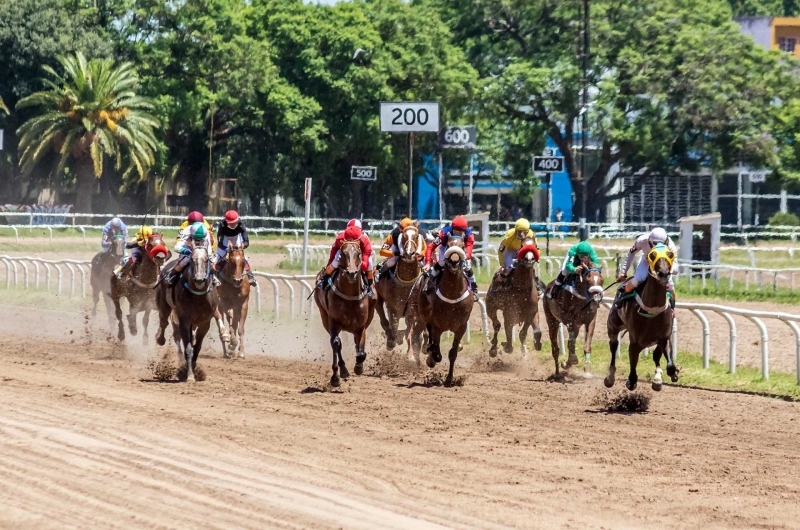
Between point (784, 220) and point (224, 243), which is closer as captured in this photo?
point (224, 243)

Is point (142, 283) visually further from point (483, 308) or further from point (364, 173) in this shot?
point (364, 173)

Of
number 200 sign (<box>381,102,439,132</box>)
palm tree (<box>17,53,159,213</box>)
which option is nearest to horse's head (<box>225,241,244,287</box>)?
number 200 sign (<box>381,102,439,132</box>)

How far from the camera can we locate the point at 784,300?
898 inches

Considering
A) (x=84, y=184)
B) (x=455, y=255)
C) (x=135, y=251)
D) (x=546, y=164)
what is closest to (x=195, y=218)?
(x=135, y=251)

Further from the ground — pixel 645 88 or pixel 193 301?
pixel 645 88

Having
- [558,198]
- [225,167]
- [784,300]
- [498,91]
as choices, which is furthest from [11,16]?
[784,300]

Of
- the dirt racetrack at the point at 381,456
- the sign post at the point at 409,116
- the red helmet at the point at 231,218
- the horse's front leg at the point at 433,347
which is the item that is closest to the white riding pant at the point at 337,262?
the dirt racetrack at the point at 381,456

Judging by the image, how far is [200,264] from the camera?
45.3 ft

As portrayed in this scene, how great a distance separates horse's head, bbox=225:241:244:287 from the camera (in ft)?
55.6

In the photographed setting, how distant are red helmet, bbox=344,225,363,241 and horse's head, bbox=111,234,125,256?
7.82 m

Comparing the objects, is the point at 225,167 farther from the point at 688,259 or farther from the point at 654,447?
the point at 654,447

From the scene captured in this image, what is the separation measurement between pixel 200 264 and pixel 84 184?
116ft

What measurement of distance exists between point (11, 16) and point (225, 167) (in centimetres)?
1020

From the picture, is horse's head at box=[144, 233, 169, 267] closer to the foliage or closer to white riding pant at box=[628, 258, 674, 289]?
white riding pant at box=[628, 258, 674, 289]
